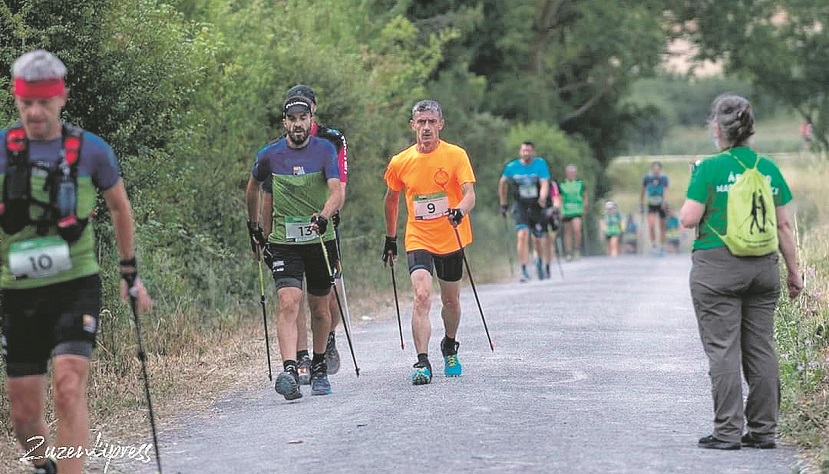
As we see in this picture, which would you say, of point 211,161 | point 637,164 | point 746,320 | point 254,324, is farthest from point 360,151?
point 637,164

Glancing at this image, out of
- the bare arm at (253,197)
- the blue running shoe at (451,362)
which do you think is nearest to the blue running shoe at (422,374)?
the blue running shoe at (451,362)

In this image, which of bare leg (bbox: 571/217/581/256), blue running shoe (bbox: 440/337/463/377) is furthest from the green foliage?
blue running shoe (bbox: 440/337/463/377)

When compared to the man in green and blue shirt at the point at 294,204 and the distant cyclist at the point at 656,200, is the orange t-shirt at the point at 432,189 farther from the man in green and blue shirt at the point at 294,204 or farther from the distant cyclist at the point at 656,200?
the distant cyclist at the point at 656,200

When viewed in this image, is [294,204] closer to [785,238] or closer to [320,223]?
[320,223]

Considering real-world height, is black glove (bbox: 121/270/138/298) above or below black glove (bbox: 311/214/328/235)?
below

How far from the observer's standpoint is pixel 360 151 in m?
23.3

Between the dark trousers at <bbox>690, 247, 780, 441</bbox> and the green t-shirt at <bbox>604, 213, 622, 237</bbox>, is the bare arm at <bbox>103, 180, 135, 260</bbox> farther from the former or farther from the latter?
the green t-shirt at <bbox>604, 213, 622, 237</bbox>

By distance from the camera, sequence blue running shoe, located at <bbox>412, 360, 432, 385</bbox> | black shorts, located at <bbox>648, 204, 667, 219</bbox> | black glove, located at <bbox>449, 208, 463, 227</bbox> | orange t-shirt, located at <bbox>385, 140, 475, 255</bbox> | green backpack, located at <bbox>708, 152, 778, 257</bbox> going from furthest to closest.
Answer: black shorts, located at <bbox>648, 204, 667, 219</bbox> < orange t-shirt, located at <bbox>385, 140, 475, 255</bbox> < black glove, located at <bbox>449, 208, 463, 227</bbox> < blue running shoe, located at <bbox>412, 360, 432, 385</bbox> < green backpack, located at <bbox>708, 152, 778, 257</bbox>

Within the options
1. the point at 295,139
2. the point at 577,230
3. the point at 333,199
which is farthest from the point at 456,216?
the point at 577,230

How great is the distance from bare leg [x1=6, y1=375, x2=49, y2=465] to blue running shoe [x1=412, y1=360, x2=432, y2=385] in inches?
165

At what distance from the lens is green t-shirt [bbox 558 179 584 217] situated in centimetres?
3173

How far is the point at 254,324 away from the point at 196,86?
274 centimetres

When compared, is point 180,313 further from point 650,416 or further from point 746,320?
point 746,320

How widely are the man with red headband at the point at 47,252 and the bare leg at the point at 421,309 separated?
4.48 metres
